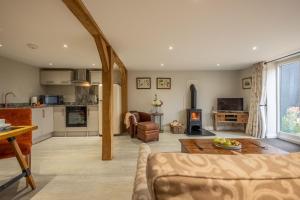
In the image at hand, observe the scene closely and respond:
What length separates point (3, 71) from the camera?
14.2 ft

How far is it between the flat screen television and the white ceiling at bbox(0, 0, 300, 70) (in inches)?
82.0

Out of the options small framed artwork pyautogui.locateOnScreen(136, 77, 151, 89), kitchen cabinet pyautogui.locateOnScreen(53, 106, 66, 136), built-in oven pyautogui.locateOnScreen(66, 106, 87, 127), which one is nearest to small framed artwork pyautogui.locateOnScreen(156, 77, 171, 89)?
small framed artwork pyautogui.locateOnScreen(136, 77, 151, 89)

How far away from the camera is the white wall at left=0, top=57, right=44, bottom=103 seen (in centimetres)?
436

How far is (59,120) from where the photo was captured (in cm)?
542

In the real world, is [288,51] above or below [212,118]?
above

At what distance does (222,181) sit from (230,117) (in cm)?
601

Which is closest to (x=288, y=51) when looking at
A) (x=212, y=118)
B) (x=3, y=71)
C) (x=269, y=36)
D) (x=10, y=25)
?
(x=269, y=36)

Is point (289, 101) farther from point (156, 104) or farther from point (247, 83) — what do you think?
point (156, 104)

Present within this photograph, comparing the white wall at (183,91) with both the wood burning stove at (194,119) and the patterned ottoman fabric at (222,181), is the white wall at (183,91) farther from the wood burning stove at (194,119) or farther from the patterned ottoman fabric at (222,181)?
the patterned ottoman fabric at (222,181)

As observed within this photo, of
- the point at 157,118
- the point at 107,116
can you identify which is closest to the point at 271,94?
the point at 157,118

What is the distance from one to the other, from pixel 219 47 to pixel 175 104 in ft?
10.2

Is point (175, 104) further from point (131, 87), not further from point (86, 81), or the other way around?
point (86, 81)

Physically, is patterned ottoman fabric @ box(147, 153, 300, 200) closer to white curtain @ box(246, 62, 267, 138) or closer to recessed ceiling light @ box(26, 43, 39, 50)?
recessed ceiling light @ box(26, 43, 39, 50)

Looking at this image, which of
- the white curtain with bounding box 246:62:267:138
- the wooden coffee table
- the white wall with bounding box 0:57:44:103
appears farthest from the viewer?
the white curtain with bounding box 246:62:267:138
